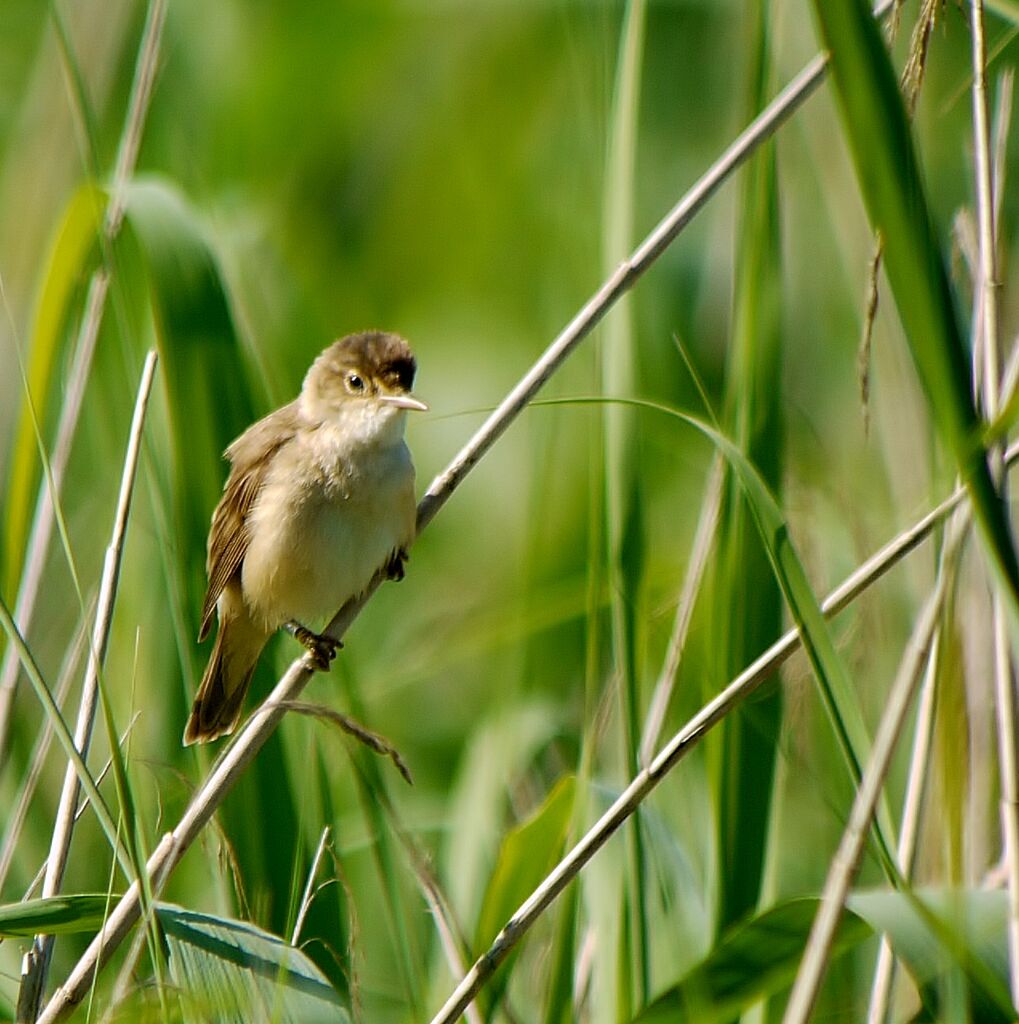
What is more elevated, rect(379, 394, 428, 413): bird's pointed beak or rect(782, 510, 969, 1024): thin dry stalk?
rect(379, 394, 428, 413): bird's pointed beak

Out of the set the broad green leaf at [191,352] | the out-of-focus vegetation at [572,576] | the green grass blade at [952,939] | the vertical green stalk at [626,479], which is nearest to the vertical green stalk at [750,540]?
the out-of-focus vegetation at [572,576]

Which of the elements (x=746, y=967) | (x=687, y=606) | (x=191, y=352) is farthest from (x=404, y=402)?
(x=746, y=967)

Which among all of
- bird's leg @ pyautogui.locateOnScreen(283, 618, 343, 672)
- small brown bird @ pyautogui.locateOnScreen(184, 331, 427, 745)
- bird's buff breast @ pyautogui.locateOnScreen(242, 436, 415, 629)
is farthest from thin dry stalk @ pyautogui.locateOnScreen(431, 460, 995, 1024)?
bird's buff breast @ pyautogui.locateOnScreen(242, 436, 415, 629)

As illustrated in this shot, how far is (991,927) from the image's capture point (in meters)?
2.22

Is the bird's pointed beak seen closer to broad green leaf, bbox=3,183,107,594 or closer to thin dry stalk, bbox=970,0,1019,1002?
broad green leaf, bbox=3,183,107,594

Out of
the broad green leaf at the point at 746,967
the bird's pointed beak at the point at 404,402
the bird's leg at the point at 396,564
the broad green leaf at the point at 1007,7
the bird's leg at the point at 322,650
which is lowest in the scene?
the broad green leaf at the point at 746,967

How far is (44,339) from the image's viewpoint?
286cm

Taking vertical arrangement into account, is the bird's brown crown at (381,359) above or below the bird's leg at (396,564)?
above

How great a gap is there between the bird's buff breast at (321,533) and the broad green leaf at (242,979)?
1.35 metres

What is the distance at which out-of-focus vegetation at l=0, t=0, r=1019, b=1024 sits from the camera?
2443 millimetres

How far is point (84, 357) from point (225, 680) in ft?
3.38

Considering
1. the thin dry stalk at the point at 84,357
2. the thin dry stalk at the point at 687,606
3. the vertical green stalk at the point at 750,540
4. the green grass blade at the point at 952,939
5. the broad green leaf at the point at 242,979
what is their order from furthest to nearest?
the thin dry stalk at the point at 84,357, the thin dry stalk at the point at 687,606, the vertical green stalk at the point at 750,540, the broad green leaf at the point at 242,979, the green grass blade at the point at 952,939

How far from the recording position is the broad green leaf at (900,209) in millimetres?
1541

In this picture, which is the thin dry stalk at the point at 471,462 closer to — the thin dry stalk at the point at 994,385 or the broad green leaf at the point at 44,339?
the thin dry stalk at the point at 994,385
